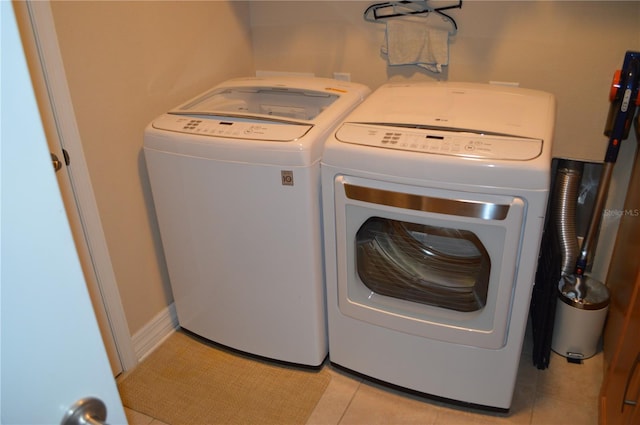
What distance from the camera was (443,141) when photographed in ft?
4.57

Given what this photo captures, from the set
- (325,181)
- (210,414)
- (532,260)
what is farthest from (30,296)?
(210,414)

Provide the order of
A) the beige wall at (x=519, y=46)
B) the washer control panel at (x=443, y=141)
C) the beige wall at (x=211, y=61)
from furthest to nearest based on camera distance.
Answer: the beige wall at (x=519, y=46) < the beige wall at (x=211, y=61) < the washer control panel at (x=443, y=141)

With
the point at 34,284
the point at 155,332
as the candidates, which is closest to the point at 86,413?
the point at 34,284

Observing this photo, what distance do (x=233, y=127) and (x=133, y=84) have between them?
422 mm

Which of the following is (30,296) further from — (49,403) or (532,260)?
(532,260)

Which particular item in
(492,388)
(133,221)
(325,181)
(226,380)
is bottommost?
(226,380)

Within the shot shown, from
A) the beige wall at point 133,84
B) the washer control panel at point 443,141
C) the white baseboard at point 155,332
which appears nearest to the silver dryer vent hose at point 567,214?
the washer control panel at point 443,141

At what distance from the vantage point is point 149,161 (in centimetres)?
173

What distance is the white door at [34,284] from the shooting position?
0.47 meters

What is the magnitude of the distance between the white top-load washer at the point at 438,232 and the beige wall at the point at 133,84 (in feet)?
2.45

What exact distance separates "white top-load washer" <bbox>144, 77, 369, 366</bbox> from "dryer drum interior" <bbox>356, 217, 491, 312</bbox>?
0.58 feet

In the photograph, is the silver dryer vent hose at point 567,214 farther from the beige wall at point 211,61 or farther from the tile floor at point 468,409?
Answer: the tile floor at point 468,409

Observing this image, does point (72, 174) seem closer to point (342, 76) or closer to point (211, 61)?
point (211, 61)

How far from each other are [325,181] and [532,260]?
624 millimetres
